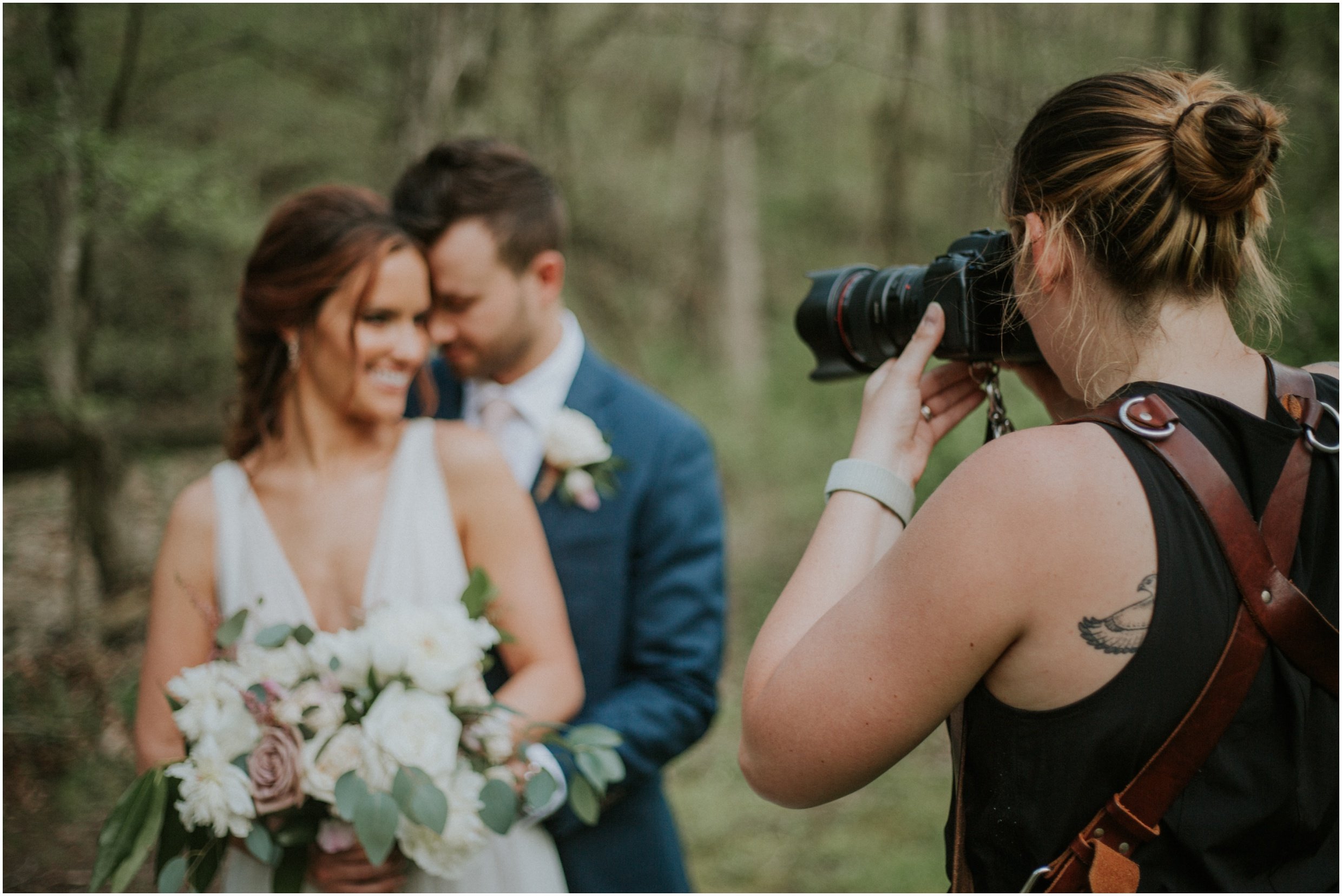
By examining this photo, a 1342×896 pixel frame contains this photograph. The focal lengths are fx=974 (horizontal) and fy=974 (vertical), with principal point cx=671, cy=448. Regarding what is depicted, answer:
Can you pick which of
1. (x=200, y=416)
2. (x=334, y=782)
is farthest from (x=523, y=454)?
(x=200, y=416)

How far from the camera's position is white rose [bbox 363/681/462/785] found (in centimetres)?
160

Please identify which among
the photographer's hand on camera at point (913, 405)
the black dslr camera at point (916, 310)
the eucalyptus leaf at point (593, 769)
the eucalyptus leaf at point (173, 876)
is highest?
the black dslr camera at point (916, 310)

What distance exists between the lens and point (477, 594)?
1.84 meters

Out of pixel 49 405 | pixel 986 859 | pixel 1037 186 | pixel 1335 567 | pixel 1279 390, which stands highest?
pixel 1037 186

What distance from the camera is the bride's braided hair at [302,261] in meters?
2.10

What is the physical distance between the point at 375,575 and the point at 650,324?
8405mm

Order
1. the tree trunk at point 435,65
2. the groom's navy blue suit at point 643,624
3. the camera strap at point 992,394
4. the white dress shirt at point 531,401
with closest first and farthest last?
the camera strap at point 992,394 → the groom's navy blue suit at point 643,624 → the white dress shirt at point 531,401 → the tree trunk at point 435,65

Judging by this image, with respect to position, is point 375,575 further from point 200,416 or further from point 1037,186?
point 200,416

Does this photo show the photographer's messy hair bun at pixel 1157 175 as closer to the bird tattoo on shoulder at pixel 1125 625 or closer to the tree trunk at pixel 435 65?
the bird tattoo on shoulder at pixel 1125 625

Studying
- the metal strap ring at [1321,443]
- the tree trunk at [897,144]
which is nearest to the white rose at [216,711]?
the metal strap ring at [1321,443]

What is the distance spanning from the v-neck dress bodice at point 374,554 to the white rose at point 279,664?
0.24m

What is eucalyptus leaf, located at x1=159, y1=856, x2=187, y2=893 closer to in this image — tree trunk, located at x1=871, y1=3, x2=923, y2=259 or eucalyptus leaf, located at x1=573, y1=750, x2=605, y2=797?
eucalyptus leaf, located at x1=573, y1=750, x2=605, y2=797

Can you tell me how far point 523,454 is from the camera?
239 cm

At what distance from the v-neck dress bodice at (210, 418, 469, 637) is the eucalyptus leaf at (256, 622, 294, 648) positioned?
26cm
